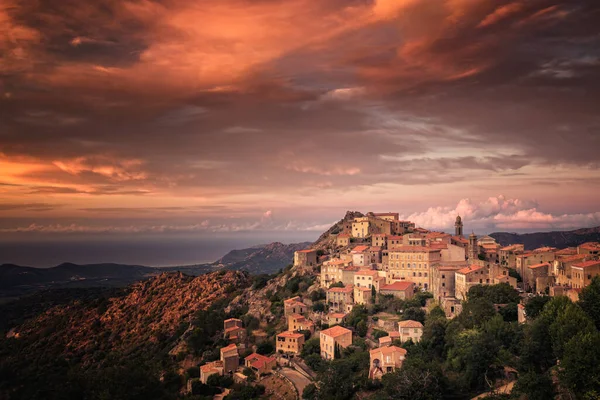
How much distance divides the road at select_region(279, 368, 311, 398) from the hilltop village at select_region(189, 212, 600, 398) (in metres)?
0.11

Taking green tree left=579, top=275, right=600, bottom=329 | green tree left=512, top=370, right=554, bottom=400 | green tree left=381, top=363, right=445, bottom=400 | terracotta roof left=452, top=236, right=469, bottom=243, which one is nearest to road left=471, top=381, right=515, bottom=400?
green tree left=381, top=363, right=445, bottom=400

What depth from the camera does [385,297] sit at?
57.6m

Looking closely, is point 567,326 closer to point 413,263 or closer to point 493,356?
point 493,356

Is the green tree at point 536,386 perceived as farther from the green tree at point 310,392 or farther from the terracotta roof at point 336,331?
the terracotta roof at point 336,331

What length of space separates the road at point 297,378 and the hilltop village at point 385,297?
4.4 inches

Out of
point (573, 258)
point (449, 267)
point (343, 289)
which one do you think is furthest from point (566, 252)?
point (343, 289)

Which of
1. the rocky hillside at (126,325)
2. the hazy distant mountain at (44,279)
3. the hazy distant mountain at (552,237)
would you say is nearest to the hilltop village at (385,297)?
the rocky hillside at (126,325)

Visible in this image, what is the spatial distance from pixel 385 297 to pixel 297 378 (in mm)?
15601

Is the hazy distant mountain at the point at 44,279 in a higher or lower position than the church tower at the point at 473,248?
lower

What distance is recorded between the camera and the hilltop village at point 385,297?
47.8 meters

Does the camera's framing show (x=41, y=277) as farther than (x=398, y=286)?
Yes

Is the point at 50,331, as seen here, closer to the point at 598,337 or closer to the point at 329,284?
the point at 329,284

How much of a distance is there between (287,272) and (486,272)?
39328 mm

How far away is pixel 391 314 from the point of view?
5531 centimetres
